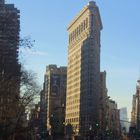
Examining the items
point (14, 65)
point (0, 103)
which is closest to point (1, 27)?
point (14, 65)

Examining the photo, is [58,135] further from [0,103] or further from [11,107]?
[0,103]

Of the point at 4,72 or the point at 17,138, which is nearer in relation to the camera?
the point at 4,72

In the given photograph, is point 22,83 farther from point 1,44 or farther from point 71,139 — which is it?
point 71,139

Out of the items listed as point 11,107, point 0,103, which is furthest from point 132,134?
point 0,103

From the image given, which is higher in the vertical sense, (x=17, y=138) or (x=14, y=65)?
(x=14, y=65)

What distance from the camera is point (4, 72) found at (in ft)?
166

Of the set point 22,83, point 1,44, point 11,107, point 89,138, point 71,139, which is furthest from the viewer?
point 89,138

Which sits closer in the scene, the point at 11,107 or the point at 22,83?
the point at 22,83

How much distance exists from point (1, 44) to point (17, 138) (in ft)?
174

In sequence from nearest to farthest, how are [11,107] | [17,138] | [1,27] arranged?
[1,27] → [11,107] → [17,138]

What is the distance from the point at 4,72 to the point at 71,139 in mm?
87161

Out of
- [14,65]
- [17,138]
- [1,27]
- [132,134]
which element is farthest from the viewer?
[132,134]

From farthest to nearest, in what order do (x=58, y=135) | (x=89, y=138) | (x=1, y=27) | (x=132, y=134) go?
(x=89, y=138) < (x=132, y=134) < (x=58, y=135) < (x=1, y=27)

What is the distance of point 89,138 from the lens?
15650cm
